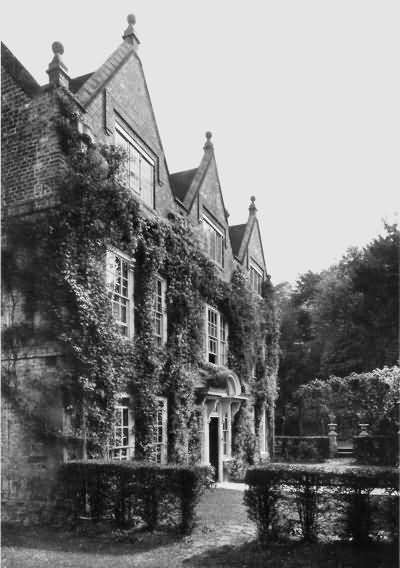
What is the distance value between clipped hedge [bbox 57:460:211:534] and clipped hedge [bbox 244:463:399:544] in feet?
3.76

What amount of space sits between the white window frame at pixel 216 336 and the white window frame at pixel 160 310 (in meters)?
3.41

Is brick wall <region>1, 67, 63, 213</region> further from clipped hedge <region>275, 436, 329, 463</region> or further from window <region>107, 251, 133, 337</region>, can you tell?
clipped hedge <region>275, 436, 329, 463</region>

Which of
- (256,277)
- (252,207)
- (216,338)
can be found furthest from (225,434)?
(252,207)

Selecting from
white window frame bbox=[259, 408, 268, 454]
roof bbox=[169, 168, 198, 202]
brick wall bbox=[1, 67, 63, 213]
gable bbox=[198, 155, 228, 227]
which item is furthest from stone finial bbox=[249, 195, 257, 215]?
brick wall bbox=[1, 67, 63, 213]

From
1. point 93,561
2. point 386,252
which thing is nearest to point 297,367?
point 386,252

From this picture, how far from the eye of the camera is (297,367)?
49031 millimetres

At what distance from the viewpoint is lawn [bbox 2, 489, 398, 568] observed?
26.3 feet

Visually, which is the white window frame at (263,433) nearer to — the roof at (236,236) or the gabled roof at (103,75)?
the roof at (236,236)

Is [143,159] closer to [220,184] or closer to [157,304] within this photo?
[157,304]

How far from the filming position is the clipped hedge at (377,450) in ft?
82.6

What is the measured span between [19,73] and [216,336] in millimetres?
11384

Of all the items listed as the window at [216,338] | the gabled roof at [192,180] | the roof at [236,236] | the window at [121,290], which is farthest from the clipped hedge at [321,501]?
the roof at [236,236]

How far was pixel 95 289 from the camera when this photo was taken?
40.7 feet

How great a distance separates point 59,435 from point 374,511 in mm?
6292
